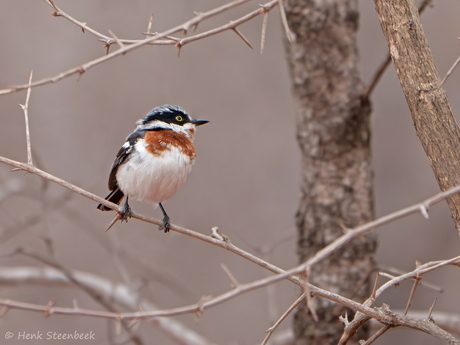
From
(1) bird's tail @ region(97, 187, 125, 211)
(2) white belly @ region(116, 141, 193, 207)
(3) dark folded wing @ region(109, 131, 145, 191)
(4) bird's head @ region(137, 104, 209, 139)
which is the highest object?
(4) bird's head @ region(137, 104, 209, 139)

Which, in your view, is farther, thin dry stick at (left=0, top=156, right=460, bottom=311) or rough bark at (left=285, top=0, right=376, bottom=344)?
rough bark at (left=285, top=0, right=376, bottom=344)

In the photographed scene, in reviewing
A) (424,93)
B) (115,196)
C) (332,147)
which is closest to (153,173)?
(115,196)

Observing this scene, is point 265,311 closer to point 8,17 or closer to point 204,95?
point 204,95

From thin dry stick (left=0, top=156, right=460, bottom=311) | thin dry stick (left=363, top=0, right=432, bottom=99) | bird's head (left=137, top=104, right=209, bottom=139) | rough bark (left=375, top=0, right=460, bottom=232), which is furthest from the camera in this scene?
bird's head (left=137, top=104, right=209, bottom=139)

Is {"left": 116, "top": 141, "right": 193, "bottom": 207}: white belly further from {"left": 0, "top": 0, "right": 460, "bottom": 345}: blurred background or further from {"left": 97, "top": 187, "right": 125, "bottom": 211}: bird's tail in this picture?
{"left": 0, "top": 0, "right": 460, "bottom": 345}: blurred background

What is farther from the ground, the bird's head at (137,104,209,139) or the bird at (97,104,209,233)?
the bird's head at (137,104,209,139)

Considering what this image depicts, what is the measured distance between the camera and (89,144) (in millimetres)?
6555

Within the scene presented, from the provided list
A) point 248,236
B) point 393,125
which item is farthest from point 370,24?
point 248,236

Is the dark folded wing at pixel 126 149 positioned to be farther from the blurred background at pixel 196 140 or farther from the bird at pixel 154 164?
the blurred background at pixel 196 140

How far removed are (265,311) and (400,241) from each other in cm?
221

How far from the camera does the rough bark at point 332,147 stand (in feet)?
10.2

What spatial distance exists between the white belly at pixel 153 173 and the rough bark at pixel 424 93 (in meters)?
1.60

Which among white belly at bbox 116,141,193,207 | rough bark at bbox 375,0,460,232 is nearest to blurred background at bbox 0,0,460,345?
white belly at bbox 116,141,193,207

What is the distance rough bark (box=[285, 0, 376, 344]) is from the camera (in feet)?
10.2
